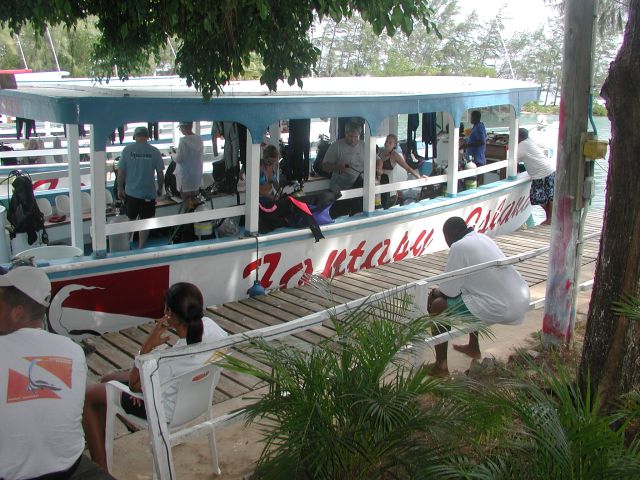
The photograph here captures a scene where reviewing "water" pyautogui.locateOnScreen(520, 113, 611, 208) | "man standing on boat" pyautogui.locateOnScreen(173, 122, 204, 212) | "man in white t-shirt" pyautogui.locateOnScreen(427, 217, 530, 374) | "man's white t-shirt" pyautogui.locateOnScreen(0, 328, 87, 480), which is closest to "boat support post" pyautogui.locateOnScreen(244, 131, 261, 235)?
"man standing on boat" pyautogui.locateOnScreen(173, 122, 204, 212)

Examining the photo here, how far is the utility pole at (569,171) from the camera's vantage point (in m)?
5.36

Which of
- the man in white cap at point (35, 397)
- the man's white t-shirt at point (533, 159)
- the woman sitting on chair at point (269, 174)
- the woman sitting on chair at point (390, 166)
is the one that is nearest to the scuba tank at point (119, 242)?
the woman sitting on chair at point (269, 174)

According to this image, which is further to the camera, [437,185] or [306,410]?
[437,185]

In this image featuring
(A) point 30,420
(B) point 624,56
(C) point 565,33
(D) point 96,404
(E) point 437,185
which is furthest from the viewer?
(E) point 437,185

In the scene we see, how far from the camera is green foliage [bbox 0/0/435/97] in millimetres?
4770

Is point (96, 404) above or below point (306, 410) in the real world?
below

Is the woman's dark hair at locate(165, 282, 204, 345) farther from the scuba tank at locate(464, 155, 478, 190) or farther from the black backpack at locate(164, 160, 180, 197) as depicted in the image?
the scuba tank at locate(464, 155, 478, 190)

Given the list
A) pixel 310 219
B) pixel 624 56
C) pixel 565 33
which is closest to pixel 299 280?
pixel 310 219

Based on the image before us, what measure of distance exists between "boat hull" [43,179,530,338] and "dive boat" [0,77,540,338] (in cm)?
1

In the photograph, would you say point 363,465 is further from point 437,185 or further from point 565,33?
point 437,185

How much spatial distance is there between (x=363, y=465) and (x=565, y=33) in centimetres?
385

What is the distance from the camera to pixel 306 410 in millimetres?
2928

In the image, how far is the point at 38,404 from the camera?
9.06 ft

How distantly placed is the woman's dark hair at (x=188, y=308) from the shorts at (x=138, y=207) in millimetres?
3822
